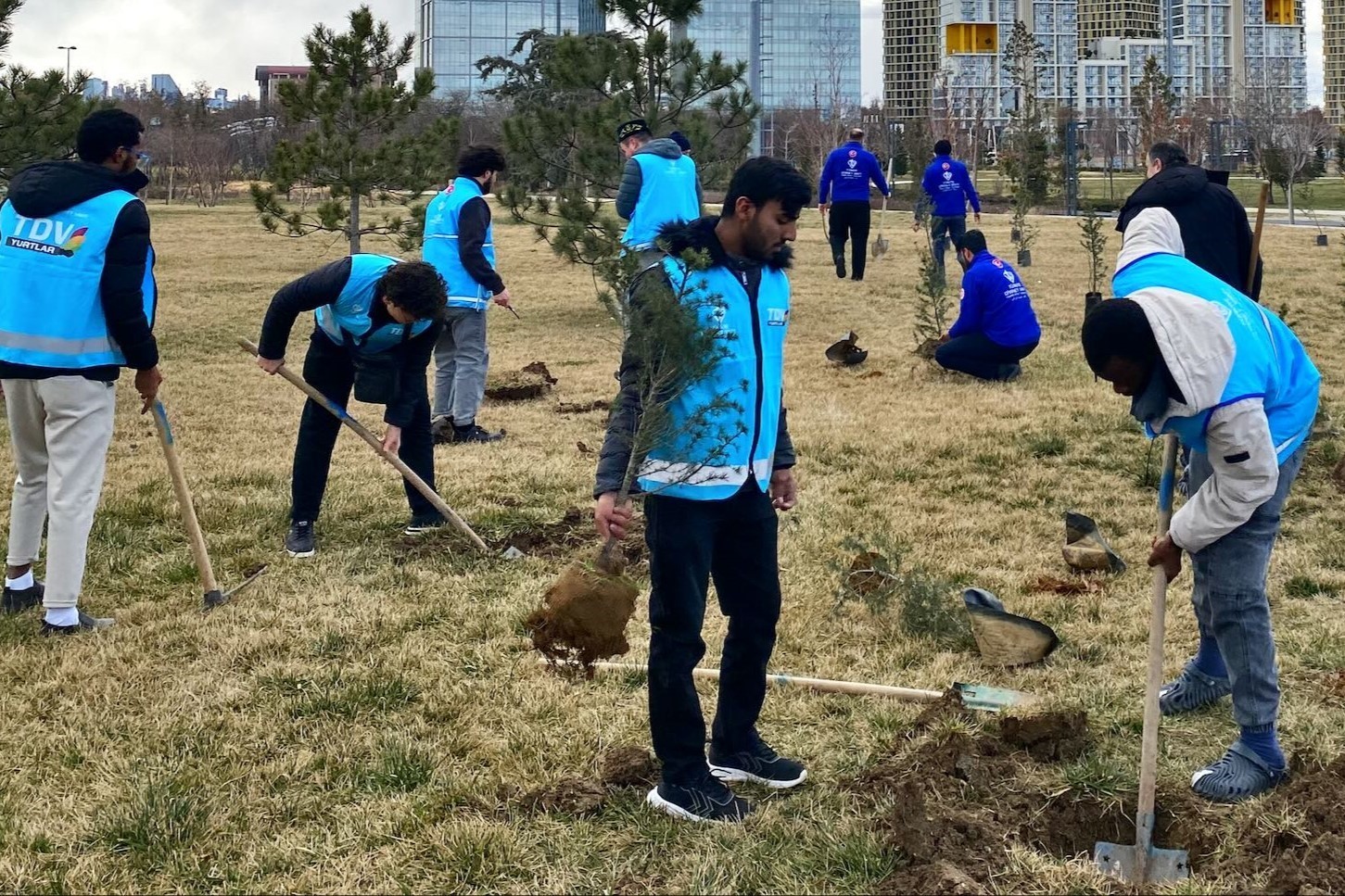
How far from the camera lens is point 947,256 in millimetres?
17938

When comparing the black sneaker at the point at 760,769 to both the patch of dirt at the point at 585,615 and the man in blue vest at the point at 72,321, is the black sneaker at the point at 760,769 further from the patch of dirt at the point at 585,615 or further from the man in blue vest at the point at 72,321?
the man in blue vest at the point at 72,321

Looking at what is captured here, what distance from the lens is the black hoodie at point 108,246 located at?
4.62 m

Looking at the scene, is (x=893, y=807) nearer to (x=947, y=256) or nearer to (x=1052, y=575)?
(x=1052, y=575)

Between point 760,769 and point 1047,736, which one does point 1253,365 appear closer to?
point 1047,736

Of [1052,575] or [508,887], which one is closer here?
[508,887]

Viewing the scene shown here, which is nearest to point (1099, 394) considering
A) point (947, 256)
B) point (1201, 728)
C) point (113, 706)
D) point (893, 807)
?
point (1201, 728)

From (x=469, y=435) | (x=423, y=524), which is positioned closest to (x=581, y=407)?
(x=469, y=435)

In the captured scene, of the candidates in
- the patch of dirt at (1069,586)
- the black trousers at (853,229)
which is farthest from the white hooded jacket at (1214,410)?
the black trousers at (853,229)

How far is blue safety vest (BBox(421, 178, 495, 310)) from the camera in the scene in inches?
307

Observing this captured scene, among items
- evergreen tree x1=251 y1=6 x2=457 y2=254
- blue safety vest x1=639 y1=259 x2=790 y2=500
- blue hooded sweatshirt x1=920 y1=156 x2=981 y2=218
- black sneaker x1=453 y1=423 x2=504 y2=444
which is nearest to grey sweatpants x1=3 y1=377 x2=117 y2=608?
blue safety vest x1=639 y1=259 x2=790 y2=500

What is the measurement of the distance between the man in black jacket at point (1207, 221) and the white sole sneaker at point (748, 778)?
9.41 ft

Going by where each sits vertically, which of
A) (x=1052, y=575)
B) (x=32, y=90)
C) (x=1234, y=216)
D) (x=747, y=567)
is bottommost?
(x=1052, y=575)

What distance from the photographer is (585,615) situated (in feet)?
11.7

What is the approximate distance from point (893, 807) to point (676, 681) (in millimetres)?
641
